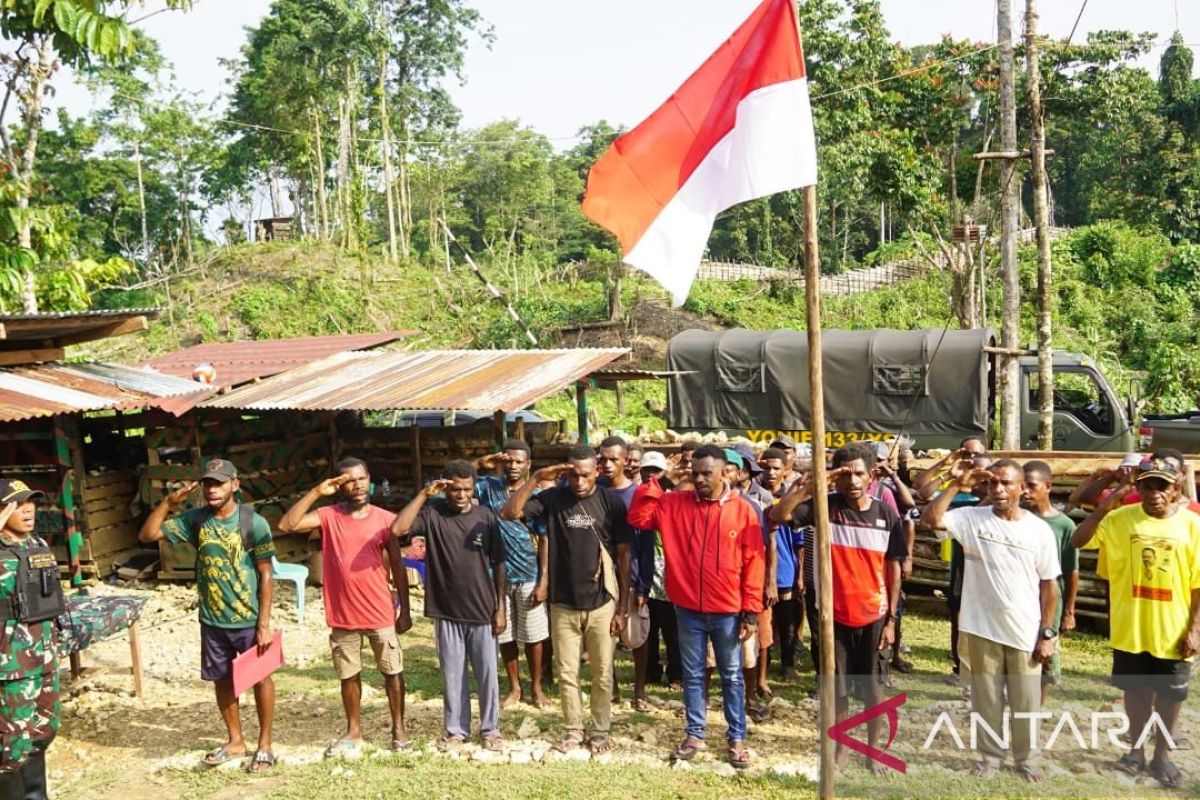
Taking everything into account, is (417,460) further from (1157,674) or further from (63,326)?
(1157,674)

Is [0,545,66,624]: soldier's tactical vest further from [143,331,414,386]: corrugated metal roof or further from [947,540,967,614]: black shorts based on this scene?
[143,331,414,386]: corrugated metal roof

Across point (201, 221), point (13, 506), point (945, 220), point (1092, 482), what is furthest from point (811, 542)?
point (201, 221)

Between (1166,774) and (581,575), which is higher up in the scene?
(581,575)

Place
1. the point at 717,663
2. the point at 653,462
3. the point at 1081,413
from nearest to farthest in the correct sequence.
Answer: the point at 717,663, the point at 653,462, the point at 1081,413

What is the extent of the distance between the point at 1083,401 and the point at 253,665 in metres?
12.5

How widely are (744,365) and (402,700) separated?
9.94 meters

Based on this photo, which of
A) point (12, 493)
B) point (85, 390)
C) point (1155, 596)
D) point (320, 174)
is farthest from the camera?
point (320, 174)

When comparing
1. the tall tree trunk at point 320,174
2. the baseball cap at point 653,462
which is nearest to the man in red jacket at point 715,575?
the baseball cap at point 653,462

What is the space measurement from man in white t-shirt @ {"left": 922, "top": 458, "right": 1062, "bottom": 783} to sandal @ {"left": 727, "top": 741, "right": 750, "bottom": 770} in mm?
1192

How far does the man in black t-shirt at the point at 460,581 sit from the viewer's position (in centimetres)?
540

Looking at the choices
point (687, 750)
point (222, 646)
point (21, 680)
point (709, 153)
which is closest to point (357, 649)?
point (222, 646)

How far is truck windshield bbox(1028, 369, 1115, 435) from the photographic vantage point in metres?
13.3

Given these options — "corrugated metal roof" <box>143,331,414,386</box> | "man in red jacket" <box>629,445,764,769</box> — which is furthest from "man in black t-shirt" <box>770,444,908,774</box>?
"corrugated metal roof" <box>143,331,414,386</box>

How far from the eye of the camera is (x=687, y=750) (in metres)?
5.21
